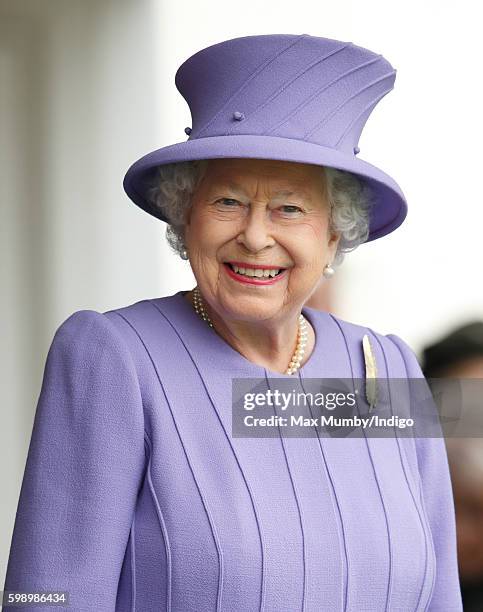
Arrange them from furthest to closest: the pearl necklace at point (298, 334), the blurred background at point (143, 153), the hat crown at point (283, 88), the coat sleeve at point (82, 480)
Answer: the blurred background at point (143, 153), the pearl necklace at point (298, 334), the hat crown at point (283, 88), the coat sleeve at point (82, 480)

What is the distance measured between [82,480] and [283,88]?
0.93m

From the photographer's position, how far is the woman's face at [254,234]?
2.55m

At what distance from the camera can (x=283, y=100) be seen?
261 centimetres

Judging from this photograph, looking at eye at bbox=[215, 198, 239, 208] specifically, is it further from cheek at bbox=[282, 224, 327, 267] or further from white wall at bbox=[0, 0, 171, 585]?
white wall at bbox=[0, 0, 171, 585]

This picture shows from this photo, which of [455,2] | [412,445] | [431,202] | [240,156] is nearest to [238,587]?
[412,445]

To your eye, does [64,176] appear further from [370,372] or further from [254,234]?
[254,234]

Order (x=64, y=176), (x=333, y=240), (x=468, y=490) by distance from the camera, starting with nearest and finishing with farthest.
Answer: (x=333, y=240)
(x=468, y=490)
(x=64, y=176)

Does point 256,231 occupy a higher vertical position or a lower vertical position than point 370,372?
higher

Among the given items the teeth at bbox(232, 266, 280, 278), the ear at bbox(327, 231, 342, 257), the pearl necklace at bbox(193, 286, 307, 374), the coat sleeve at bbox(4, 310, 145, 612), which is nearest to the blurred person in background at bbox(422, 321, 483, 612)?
the pearl necklace at bbox(193, 286, 307, 374)

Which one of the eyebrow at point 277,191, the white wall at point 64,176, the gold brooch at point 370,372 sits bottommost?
the gold brooch at point 370,372

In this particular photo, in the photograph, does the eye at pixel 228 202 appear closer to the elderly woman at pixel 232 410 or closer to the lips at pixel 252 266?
the elderly woman at pixel 232 410

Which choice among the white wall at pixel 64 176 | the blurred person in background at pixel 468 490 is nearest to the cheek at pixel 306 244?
the blurred person in background at pixel 468 490

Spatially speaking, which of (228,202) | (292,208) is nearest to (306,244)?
(292,208)

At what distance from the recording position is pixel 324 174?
2670 mm
